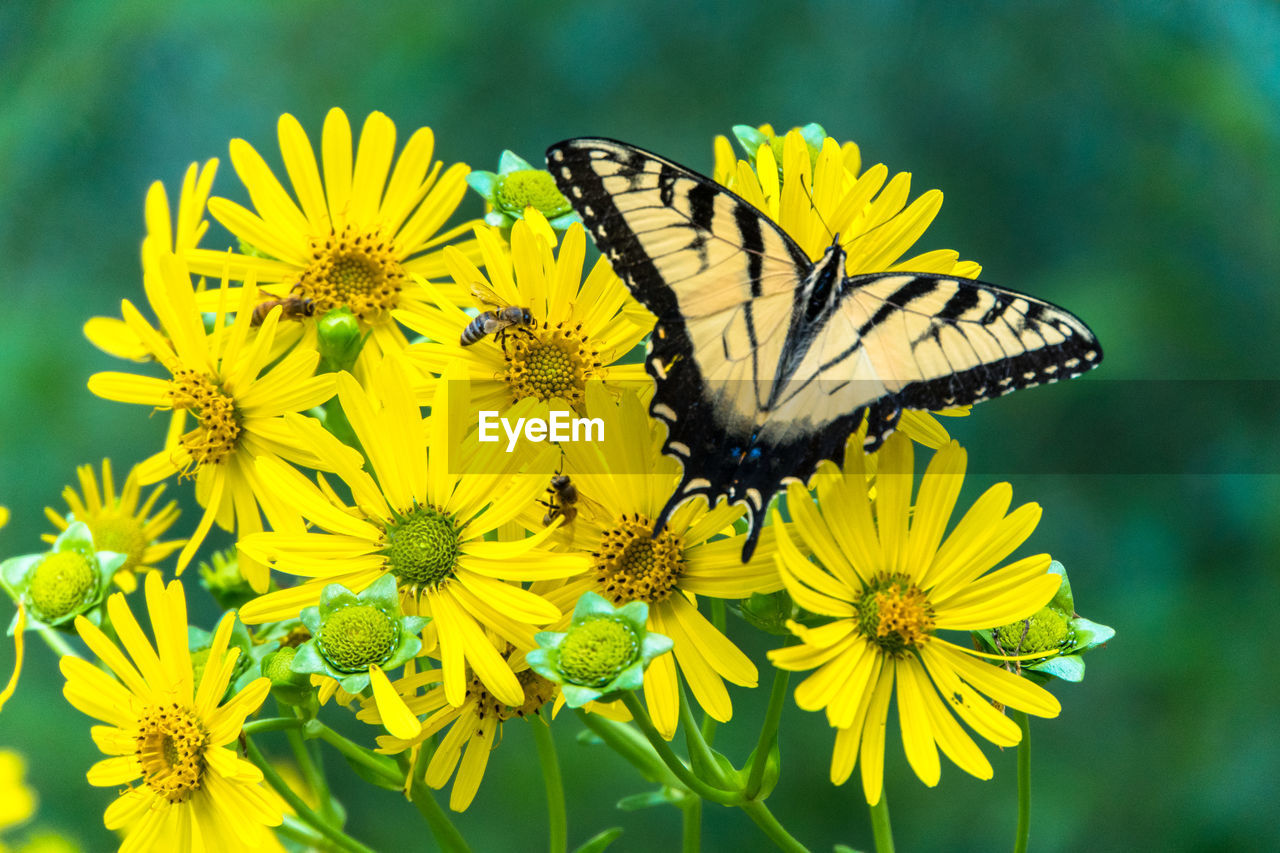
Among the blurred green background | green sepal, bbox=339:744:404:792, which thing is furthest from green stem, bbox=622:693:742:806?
the blurred green background

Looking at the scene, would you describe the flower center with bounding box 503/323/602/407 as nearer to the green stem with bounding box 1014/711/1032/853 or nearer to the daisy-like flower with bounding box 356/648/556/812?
the daisy-like flower with bounding box 356/648/556/812

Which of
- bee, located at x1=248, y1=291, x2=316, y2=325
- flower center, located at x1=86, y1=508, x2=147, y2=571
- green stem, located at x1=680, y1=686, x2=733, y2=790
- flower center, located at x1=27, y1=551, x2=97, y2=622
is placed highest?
bee, located at x1=248, y1=291, x2=316, y2=325

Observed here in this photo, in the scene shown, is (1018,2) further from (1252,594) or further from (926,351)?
(926,351)

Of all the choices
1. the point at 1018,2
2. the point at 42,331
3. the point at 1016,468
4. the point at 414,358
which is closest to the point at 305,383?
the point at 414,358

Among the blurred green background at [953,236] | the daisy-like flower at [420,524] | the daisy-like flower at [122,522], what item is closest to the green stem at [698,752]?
the daisy-like flower at [420,524]

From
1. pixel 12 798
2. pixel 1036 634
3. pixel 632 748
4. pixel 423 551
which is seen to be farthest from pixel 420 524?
pixel 12 798

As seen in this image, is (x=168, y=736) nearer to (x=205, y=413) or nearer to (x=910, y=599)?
(x=205, y=413)
